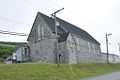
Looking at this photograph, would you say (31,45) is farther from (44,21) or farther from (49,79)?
(49,79)

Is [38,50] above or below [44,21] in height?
below

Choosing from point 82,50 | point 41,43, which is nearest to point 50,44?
point 41,43

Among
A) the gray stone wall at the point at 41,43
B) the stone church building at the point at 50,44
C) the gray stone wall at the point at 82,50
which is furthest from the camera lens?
the gray stone wall at the point at 82,50

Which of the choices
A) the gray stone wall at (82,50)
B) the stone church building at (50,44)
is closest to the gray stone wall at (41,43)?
the stone church building at (50,44)

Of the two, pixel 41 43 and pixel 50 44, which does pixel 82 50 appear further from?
pixel 41 43

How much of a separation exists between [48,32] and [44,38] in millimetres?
1837

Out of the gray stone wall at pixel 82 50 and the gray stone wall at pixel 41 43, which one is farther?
the gray stone wall at pixel 82 50

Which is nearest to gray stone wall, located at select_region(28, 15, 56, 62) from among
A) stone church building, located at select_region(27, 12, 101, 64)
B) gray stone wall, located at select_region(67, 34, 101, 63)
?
stone church building, located at select_region(27, 12, 101, 64)

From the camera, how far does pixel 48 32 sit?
5053 centimetres

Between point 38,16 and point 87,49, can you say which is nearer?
point 38,16

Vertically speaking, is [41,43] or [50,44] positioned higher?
[41,43]

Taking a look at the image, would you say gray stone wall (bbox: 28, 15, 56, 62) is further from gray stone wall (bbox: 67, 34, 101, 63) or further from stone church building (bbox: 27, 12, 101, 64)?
gray stone wall (bbox: 67, 34, 101, 63)

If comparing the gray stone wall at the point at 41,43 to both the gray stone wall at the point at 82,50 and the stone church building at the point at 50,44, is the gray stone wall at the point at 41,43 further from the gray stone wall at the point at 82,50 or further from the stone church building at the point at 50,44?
the gray stone wall at the point at 82,50

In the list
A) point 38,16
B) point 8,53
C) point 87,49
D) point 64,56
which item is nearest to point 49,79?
point 64,56
